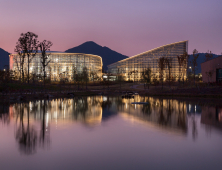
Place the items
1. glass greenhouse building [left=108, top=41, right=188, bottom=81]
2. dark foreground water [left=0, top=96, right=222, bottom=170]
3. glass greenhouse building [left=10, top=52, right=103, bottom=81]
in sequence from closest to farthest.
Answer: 1. dark foreground water [left=0, top=96, right=222, bottom=170]
2. glass greenhouse building [left=108, top=41, right=188, bottom=81]
3. glass greenhouse building [left=10, top=52, right=103, bottom=81]

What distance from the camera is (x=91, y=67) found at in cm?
14312

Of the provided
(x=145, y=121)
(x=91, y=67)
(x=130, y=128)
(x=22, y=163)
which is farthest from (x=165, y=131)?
(x=91, y=67)

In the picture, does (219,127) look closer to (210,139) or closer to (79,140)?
(210,139)

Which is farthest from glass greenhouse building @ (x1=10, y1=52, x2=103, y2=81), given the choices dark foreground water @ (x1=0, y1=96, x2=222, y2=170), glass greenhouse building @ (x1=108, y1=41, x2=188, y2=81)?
dark foreground water @ (x1=0, y1=96, x2=222, y2=170)

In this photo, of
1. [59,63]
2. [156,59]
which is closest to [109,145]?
[156,59]

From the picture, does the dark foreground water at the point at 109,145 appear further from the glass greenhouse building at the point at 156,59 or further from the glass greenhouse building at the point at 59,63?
the glass greenhouse building at the point at 59,63

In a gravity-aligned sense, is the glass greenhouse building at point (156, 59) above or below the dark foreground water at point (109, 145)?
above

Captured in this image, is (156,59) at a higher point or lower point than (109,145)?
higher

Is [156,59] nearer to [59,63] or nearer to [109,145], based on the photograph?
[59,63]

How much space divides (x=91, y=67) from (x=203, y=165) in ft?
443

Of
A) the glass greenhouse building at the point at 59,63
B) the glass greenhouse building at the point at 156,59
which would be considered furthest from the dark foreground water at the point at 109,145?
the glass greenhouse building at the point at 59,63

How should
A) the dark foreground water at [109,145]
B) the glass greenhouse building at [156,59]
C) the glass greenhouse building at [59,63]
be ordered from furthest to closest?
1. the glass greenhouse building at [59,63]
2. the glass greenhouse building at [156,59]
3. the dark foreground water at [109,145]

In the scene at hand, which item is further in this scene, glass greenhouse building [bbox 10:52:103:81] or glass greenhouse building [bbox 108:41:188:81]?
glass greenhouse building [bbox 10:52:103:81]

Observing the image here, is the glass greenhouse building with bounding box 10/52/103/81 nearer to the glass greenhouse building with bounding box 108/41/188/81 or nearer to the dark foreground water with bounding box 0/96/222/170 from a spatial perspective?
the glass greenhouse building with bounding box 108/41/188/81
